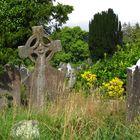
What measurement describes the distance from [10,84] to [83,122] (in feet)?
20.1

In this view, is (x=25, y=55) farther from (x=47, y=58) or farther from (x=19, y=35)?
(x=19, y=35)

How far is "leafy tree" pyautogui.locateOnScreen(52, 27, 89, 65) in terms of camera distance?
73.1 m

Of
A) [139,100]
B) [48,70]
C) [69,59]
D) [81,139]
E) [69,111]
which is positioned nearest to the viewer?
[81,139]

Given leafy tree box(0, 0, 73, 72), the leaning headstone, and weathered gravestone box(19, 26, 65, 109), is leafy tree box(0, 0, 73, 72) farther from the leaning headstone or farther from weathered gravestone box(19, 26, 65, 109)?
the leaning headstone

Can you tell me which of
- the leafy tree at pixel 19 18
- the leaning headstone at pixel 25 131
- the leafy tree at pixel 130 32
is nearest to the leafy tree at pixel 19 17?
the leafy tree at pixel 19 18

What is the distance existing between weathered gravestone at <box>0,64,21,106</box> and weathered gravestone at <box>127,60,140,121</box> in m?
4.89

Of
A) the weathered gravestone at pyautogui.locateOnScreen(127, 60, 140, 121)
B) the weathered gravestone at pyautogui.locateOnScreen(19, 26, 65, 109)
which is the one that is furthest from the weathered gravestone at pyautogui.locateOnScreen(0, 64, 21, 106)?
the weathered gravestone at pyautogui.locateOnScreen(127, 60, 140, 121)

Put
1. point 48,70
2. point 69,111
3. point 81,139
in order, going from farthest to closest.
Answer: point 48,70 → point 69,111 → point 81,139

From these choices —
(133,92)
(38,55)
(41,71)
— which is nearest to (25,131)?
(133,92)

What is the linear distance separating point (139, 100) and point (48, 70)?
4969mm

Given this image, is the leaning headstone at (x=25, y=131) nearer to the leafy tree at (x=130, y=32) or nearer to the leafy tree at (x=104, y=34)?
the leafy tree at (x=104, y=34)

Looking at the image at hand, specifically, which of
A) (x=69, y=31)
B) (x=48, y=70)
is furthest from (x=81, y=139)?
(x=69, y=31)

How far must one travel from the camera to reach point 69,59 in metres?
72.0

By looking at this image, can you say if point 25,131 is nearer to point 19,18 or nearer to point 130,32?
point 19,18
